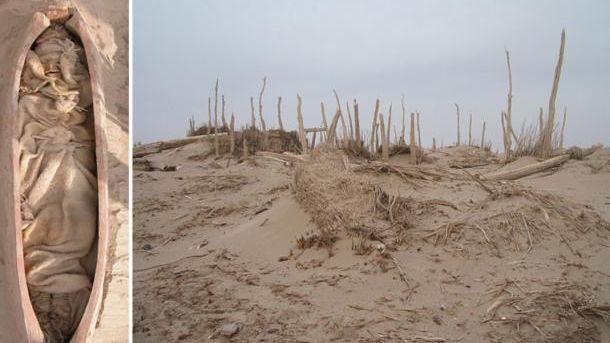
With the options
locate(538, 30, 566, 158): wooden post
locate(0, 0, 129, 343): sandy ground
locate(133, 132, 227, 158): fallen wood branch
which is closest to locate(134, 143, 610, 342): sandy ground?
locate(0, 0, 129, 343): sandy ground

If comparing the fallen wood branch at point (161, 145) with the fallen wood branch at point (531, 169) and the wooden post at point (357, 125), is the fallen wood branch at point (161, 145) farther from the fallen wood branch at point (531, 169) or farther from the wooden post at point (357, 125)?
the fallen wood branch at point (531, 169)

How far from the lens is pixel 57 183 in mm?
2236

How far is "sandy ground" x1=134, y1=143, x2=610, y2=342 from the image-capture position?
10.7ft

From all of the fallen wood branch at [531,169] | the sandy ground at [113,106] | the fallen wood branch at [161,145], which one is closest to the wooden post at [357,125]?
the fallen wood branch at [531,169]

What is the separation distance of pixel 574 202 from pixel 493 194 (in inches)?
41.6

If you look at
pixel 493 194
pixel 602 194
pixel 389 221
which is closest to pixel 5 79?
pixel 389 221

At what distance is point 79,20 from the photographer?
225cm

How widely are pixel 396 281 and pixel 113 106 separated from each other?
2.36 meters

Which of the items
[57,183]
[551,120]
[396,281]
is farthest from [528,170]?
[57,183]

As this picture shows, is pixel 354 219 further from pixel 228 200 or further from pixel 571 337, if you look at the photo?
pixel 228 200

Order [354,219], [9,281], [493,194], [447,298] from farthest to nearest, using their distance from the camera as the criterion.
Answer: [493,194] → [354,219] → [447,298] → [9,281]

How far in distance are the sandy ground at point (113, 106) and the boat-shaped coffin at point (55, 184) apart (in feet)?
0.25

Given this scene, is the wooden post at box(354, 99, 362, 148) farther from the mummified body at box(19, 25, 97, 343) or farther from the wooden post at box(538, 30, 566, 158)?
the mummified body at box(19, 25, 97, 343)

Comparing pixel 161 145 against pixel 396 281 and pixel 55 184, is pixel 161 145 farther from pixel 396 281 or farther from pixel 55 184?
pixel 55 184
